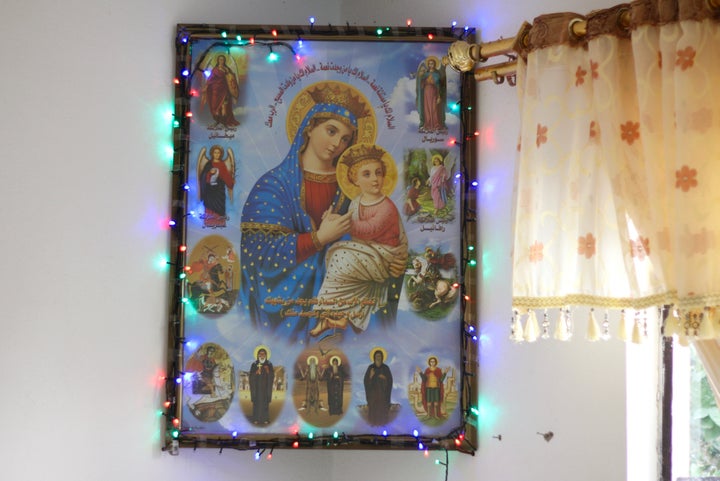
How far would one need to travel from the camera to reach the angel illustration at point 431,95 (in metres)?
2.73

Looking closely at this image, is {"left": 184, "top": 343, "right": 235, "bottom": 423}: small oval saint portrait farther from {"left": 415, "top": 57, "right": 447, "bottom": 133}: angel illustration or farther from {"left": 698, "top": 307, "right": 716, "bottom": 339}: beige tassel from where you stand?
{"left": 698, "top": 307, "right": 716, "bottom": 339}: beige tassel

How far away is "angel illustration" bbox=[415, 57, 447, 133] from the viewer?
8.97ft

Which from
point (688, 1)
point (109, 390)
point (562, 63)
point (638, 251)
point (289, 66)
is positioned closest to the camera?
point (688, 1)

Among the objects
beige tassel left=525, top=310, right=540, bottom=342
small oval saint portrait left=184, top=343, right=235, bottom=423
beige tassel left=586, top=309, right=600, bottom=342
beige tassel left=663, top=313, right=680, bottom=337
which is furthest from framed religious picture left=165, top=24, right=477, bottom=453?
beige tassel left=663, top=313, right=680, bottom=337

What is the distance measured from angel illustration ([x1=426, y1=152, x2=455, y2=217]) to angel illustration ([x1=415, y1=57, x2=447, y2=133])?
9 cm

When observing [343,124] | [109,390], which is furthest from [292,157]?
[109,390]

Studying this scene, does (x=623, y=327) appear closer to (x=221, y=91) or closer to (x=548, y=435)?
(x=548, y=435)

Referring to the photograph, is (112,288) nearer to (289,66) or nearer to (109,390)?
(109,390)

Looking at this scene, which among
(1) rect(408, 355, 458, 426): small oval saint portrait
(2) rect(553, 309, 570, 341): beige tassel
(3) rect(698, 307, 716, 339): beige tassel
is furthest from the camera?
(1) rect(408, 355, 458, 426): small oval saint portrait

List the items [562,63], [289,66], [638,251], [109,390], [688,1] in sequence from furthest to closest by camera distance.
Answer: [289,66]
[109,390]
[562,63]
[638,251]
[688,1]

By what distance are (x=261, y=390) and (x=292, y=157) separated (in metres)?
0.79

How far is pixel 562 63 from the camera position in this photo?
200 centimetres

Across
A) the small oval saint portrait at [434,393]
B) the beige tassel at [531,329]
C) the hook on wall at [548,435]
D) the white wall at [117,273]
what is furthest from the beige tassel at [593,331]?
the small oval saint portrait at [434,393]

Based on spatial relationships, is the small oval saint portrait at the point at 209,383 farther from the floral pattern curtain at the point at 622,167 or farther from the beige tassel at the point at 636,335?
the beige tassel at the point at 636,335
